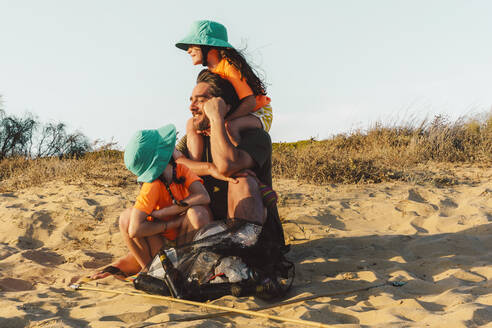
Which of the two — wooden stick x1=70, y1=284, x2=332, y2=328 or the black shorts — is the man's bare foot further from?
the black shorts

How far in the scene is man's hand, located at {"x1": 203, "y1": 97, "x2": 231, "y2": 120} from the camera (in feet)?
10.6

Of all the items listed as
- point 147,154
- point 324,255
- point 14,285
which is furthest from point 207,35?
point 14,285

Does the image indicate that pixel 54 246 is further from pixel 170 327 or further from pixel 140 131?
pixel 170 327

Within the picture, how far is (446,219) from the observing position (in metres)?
5.18

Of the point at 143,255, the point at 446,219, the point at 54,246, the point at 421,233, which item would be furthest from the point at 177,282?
the point at 446,219

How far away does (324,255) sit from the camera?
4191mm

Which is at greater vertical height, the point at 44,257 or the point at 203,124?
the point at 203,124

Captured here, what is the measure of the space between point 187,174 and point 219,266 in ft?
2.54

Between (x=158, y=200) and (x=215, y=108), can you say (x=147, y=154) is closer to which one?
(x=158, y=200)

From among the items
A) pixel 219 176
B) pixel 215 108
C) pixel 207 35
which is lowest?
pixel 219 176

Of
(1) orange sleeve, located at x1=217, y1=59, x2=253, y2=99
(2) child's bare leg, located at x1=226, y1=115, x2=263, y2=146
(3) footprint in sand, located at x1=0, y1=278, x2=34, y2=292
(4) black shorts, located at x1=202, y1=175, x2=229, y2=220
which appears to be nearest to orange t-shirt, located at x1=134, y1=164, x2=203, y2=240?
(4) black shorts, located at x1=202, y1=175, x2=229, y2=220

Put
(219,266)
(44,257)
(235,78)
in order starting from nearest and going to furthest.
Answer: (219,266) < (235,78) < (44,257)

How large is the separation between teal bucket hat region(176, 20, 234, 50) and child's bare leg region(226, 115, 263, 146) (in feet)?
1.99

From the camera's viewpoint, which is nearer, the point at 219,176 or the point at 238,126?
the point at 219,176
